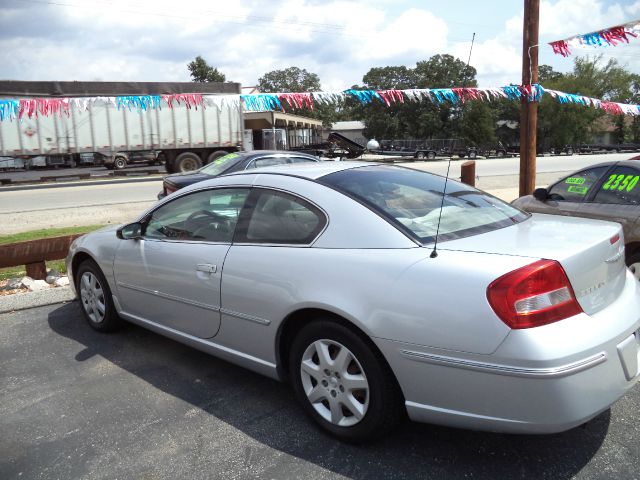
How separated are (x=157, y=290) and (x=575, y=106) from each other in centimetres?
6191

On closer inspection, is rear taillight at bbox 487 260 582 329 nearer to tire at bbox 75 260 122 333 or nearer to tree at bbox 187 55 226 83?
tire at bbox 75 260 122 333

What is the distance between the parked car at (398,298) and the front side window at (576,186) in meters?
2.54

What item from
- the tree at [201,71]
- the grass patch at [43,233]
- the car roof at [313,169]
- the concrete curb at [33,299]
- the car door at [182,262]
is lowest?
the concrete curb at [33,299]

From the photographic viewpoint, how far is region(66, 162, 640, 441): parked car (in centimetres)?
227

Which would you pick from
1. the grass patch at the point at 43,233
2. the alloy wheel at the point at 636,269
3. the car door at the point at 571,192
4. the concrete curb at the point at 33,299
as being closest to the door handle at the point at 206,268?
the concrete curb at the point at 33,299

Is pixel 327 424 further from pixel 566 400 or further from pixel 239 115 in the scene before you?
pixel 239 115

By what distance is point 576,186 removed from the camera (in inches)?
→ 222

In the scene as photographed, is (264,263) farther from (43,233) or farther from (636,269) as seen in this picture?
(43,233)

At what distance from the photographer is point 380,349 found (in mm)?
2551

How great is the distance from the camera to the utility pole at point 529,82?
8812 mm

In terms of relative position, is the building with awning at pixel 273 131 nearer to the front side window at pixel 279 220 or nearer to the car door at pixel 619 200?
the car door at pixel 619 200

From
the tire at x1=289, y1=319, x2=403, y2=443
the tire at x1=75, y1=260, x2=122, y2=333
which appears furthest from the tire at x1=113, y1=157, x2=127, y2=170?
the tire at x1=289, y1=319, x2=403, y2=443

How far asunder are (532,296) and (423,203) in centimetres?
101

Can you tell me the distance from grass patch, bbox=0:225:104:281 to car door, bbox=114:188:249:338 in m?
3.58
